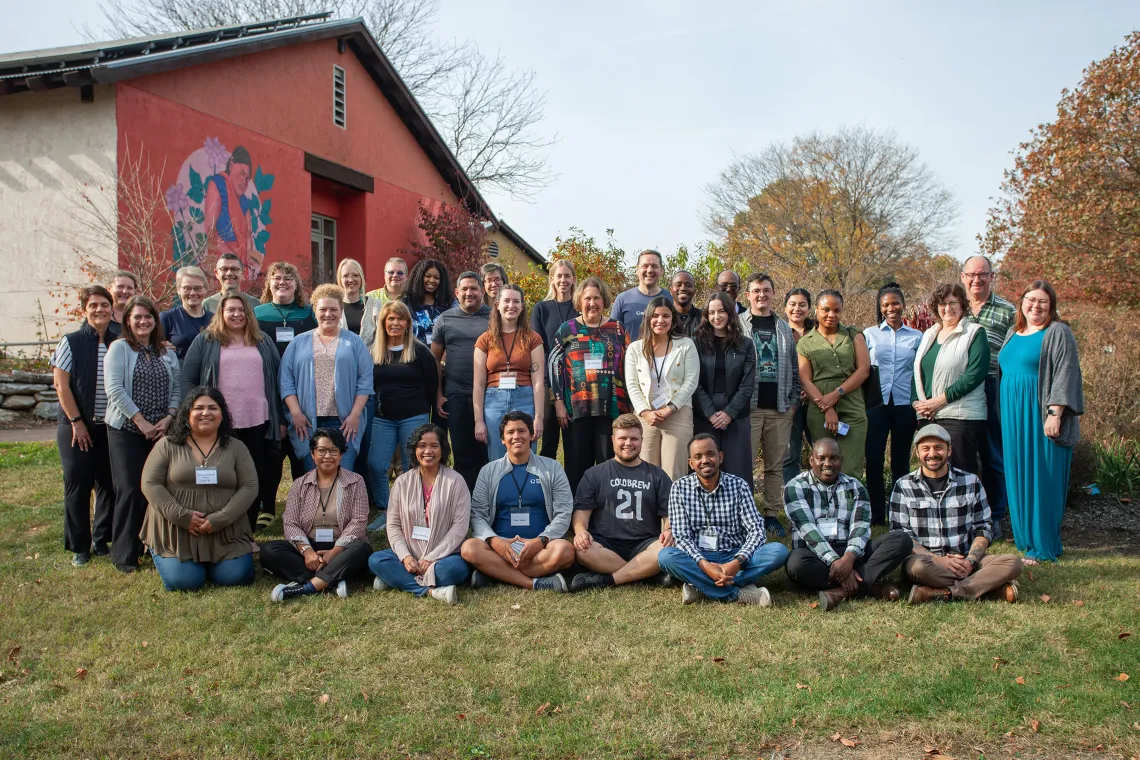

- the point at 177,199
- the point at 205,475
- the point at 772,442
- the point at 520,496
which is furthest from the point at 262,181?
the point at 772,442

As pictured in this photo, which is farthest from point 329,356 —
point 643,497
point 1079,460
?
point 1079,460

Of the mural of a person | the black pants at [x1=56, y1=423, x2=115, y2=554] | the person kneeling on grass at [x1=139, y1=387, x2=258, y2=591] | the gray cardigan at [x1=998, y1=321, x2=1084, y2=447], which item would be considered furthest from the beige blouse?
the mural of a person

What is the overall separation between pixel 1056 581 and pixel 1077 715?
2.23m

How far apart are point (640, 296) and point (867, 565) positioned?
299 cm

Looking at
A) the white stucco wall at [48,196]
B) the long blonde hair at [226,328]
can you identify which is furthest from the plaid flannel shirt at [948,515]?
the white stucco wall at [48,196]

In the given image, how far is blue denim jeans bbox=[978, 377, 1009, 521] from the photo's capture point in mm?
6762

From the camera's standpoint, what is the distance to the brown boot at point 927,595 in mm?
5148

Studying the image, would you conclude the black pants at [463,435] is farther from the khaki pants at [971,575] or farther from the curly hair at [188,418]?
the khaki pants at [971,575]

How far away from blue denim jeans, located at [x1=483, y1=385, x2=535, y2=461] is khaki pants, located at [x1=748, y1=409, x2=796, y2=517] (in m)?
1.82

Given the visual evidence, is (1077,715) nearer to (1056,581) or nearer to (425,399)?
(1056,581)

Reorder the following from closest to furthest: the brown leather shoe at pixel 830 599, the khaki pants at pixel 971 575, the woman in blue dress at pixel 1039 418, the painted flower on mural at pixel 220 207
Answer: the brown leather shoe at pixel 830 599
the khaki pants at pixel 971 575
the woman in blue dress at pixel 1039 418
the painted flower on mural at pixel 220 207

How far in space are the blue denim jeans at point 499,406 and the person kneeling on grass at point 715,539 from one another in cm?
143

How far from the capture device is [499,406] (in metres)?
6.47

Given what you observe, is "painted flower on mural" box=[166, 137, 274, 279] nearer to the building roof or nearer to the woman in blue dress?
the building roof
